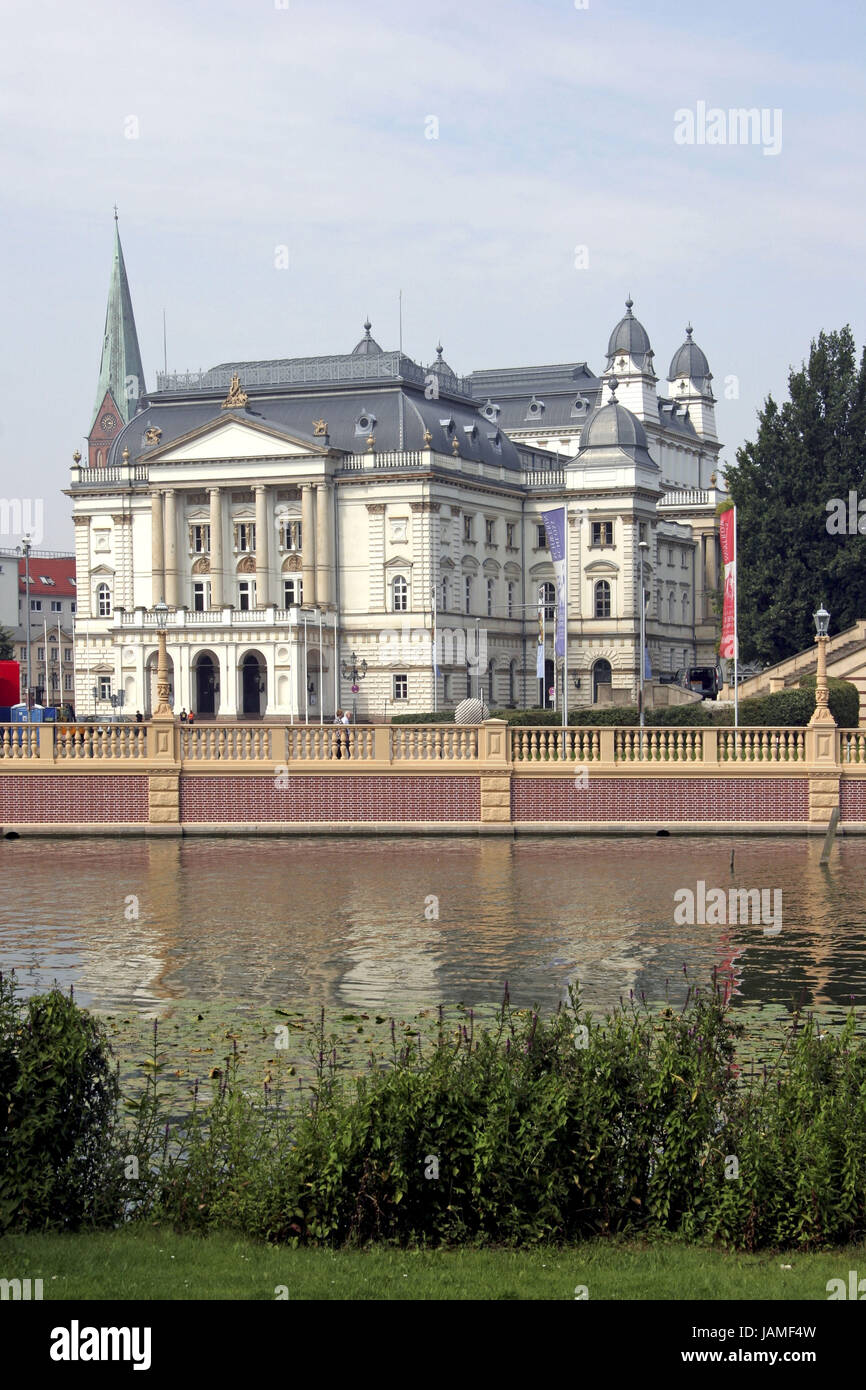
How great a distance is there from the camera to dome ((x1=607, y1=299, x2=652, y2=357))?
450 ft

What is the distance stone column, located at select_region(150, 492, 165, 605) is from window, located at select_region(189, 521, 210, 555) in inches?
88.7

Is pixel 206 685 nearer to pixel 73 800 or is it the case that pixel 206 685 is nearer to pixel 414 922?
pixel 73 800

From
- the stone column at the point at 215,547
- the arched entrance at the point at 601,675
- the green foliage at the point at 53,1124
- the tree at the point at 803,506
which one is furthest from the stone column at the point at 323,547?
the green foliage at the point at 53,1124

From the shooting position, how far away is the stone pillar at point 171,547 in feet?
344

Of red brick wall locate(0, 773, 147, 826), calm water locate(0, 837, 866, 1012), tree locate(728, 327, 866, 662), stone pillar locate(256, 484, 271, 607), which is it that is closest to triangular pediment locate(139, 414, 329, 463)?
stone pillar locate(256, 484, 271, 607)

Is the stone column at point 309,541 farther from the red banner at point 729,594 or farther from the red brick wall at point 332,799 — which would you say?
the red brick wall at point 332,799

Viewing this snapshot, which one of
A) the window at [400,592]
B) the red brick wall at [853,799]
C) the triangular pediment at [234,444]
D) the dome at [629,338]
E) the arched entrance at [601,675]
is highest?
the dome at [629,338]

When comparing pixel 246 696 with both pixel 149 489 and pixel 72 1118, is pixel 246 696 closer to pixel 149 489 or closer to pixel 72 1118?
pixel 149 489

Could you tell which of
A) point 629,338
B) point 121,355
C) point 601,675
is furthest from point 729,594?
point 121,355

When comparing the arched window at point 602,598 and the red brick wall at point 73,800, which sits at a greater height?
the arched window at point 602,598

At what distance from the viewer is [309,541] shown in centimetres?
10194

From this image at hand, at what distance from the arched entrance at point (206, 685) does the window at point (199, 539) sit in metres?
8.28

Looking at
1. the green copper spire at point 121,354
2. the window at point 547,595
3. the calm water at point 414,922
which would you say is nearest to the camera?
the calm water at point 414,922

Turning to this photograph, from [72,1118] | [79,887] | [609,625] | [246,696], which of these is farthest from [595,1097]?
[609,625]
